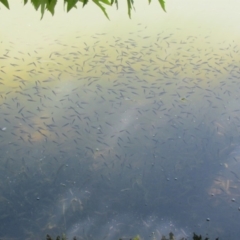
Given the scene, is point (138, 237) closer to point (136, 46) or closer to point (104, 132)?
point (104, 132)

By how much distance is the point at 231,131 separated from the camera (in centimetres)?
234

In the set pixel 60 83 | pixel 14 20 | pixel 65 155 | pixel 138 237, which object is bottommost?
pixel 138 237

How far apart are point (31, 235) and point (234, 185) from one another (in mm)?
973

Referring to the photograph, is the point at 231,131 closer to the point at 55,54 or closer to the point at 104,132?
the point at 104,132

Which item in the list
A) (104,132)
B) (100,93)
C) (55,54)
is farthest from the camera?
(55,54)

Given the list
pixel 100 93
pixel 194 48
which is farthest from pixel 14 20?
pixel 194 48

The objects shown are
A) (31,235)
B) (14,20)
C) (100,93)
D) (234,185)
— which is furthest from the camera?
(14,20)

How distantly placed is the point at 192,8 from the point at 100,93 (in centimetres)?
140

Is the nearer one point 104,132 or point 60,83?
point 104,132

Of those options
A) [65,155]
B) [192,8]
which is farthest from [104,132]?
[192,8]

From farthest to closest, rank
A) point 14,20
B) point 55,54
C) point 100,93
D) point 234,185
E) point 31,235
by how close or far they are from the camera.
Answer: point 14,20 < point 55,54 < point 100,93 < point 234,185 < point 31,235

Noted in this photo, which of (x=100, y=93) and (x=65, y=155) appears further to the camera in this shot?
(x=100, y=93)

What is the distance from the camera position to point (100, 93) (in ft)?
8.41

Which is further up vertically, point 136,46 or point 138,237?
point 136,46
